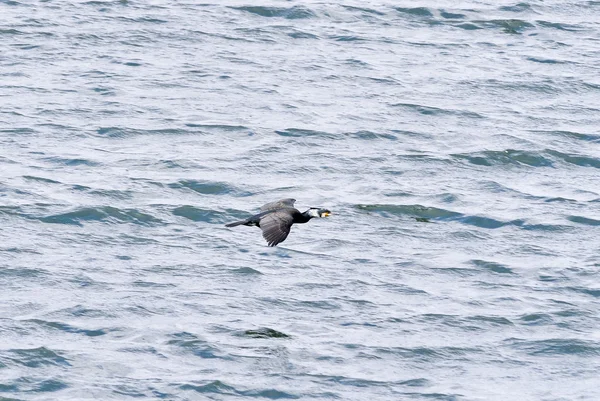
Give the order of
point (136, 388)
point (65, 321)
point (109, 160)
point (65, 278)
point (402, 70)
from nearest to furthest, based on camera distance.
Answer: point (136, 388) < point (65, 321) < point (65, 278) < point (109, 160) < point (402, 70)

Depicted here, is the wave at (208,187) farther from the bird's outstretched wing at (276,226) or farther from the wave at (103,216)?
the bird's outstretched wing at (276,226)

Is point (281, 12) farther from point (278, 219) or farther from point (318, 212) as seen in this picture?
point (278, 219)

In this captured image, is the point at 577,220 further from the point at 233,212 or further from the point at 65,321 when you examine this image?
the point at 65,321

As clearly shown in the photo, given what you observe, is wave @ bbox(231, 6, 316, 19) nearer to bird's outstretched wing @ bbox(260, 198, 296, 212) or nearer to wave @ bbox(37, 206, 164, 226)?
wave @ bbox(37, 206, 164, 226)

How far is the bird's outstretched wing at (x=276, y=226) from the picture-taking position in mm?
16719

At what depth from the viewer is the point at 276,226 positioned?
1708 centimetres

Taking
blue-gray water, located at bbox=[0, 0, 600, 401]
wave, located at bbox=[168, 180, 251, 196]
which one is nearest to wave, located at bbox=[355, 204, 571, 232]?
blue-gray water, located at bbox=[0, 0, 600, 401]

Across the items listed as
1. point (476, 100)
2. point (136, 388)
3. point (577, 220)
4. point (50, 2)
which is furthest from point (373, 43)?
point (136, 388)

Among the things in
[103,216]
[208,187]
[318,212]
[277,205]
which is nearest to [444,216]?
[318,212]

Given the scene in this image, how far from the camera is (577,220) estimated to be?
809 inches

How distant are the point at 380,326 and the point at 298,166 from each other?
209 inches

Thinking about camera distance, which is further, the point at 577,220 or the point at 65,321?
the point at 577,220

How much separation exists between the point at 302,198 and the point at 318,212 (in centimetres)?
209

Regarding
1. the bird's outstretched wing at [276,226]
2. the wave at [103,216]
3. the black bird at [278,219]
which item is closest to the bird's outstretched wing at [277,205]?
the black bird at [278,219]
